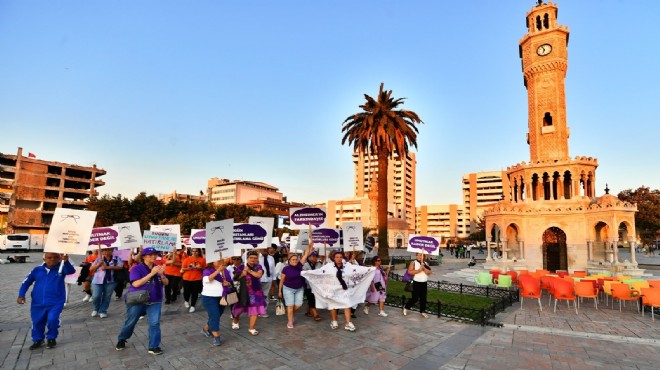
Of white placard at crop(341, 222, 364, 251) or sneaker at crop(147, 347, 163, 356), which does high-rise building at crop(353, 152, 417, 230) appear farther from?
sneaker at crop(147, 347, 163, 356)

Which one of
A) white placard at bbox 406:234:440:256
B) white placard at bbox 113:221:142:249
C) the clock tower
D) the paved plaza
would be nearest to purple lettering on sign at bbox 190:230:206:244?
white placard at bbox 113:221:142:249

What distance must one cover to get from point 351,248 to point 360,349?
5.50 m

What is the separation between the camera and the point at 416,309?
12.0 m

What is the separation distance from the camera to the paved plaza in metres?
6.75

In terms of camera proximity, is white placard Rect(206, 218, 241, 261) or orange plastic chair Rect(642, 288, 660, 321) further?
orange plastic chair Rect(642, 288, 660, 321)

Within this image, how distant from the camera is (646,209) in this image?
171ft

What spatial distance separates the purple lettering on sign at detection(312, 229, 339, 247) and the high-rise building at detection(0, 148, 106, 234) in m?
73.3

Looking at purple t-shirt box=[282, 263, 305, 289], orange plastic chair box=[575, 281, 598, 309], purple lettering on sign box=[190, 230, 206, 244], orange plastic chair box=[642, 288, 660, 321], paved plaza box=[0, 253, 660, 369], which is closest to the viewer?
paved plaza box=[0, 253, 660, 369]

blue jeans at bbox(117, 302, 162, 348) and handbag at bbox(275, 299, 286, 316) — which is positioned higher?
blue jeans at bbox(117, 302, 162, 348)

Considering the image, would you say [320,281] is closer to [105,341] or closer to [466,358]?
[466,358]

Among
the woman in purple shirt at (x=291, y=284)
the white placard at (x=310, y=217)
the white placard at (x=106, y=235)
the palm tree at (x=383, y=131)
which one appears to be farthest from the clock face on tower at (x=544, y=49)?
the white placard at (x=106, y=235)

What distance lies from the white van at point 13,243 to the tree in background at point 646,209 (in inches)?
3135

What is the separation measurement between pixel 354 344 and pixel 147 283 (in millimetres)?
4649

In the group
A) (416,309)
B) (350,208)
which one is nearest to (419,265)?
(416,309)
